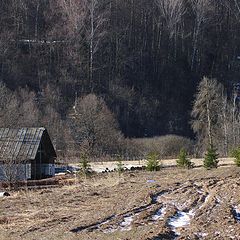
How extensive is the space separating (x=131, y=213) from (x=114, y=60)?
153 feet

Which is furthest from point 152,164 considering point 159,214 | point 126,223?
point 126,223

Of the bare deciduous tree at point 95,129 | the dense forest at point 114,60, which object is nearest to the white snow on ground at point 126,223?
the bare deciduous tree at point 95,129

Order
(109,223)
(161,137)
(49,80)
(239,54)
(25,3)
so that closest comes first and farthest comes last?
(109,223)
(161,137)
(49,80)
(25,3)
(239,54)

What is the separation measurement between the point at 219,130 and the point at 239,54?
27.1m

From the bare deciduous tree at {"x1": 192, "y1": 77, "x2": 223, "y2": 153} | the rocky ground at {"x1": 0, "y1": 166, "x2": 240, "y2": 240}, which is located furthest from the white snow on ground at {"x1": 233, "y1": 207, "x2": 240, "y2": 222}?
the bare deciduous tree at {"x1": 192, "y1": 77, "x2": 223, "y2": 153}

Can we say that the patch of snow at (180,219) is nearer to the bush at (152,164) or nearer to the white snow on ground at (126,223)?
the white snow on ground at (126,223)

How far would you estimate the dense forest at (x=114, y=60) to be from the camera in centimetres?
5075

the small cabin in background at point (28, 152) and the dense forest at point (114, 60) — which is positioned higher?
the dense forest at point (114, 60)

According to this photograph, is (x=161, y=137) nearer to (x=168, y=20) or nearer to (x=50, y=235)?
(x=168, y=20)

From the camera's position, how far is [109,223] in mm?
12102

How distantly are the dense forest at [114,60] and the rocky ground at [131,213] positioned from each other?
2612cm

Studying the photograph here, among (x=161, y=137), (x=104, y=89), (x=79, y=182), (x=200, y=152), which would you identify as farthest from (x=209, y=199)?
(x=104, y=89)

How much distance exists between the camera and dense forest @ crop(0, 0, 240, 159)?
167ft

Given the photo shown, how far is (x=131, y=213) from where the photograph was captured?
13.4 metres
